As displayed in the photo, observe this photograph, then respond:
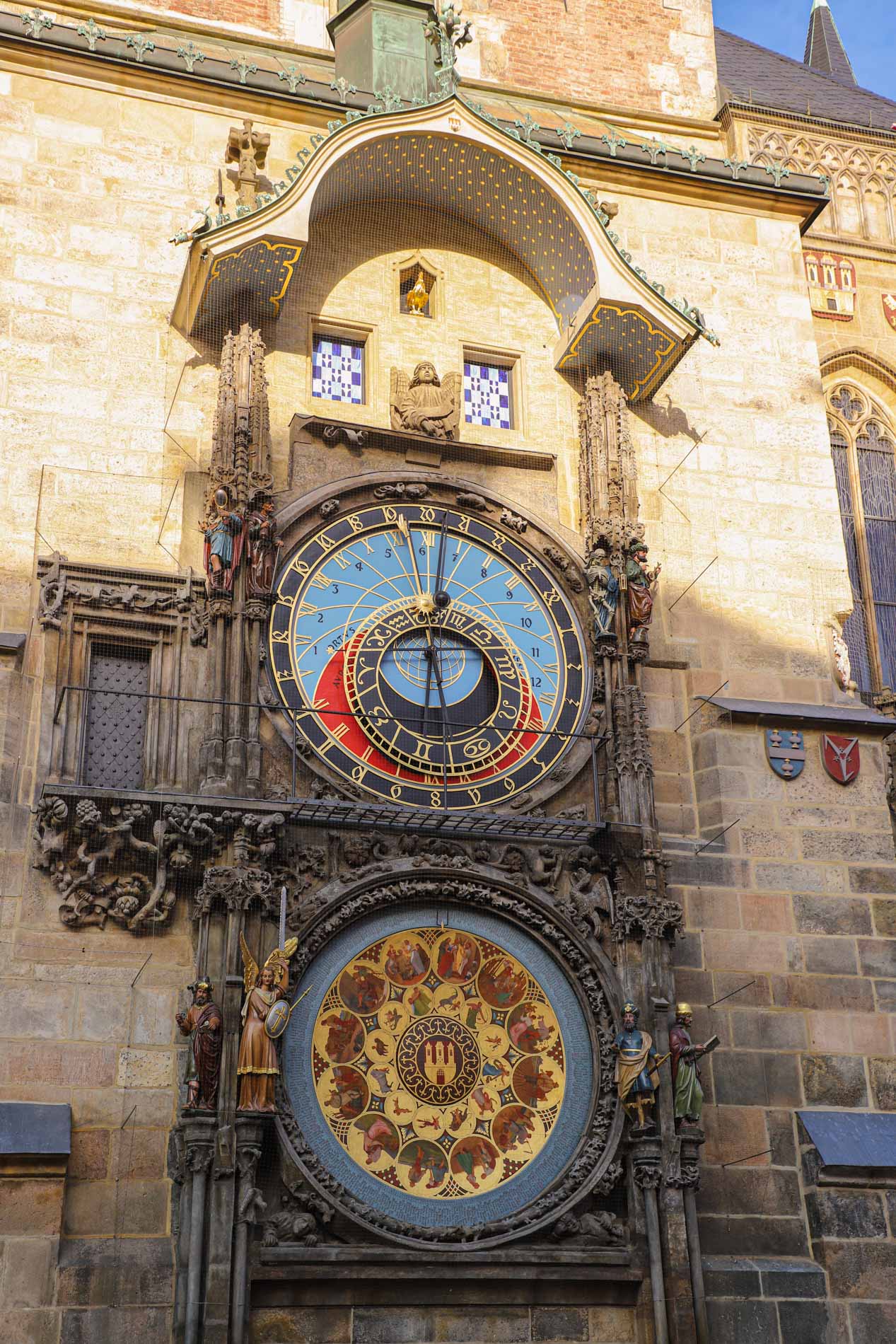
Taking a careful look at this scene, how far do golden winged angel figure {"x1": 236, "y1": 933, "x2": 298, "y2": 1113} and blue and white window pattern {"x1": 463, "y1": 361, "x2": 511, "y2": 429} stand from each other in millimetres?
4180

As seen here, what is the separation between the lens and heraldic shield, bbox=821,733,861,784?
1196 centimetres

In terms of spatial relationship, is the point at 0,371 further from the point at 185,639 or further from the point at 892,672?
the point at 892,672

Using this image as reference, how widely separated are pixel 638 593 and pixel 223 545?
2.70m

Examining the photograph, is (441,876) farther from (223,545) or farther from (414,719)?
(223,545)

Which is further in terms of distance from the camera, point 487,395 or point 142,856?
point 487,395

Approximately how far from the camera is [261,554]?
1116 centimetres

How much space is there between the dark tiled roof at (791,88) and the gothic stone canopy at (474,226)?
14.3ft

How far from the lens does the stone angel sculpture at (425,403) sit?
12.1m

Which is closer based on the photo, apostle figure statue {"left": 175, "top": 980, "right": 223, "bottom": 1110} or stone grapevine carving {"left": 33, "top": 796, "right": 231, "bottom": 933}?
apostle figure statue {"left": 175, "top": 980, "right": 223, "bottom": 1110}

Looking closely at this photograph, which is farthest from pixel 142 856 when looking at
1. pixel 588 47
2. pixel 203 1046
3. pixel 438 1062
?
pixel 588 47

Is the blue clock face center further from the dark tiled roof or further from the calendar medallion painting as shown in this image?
the dark tiled roof

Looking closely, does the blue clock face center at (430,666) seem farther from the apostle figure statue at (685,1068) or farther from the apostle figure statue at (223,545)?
the apostle figure statue at (685,1068)

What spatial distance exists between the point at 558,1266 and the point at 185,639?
13.7 feet

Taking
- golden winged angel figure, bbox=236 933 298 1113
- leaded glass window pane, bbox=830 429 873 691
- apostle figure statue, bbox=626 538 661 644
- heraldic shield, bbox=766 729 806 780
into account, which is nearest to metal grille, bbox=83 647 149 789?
golden winged angel figure, bbox=236 933 298 1113
